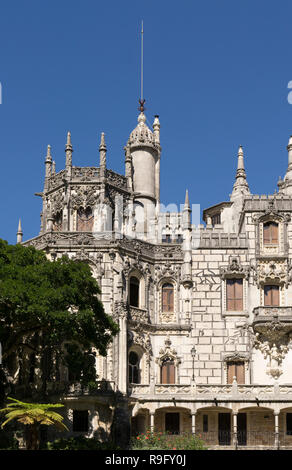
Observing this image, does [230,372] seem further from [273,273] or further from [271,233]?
[271,233]

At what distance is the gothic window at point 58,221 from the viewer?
57.4 meters

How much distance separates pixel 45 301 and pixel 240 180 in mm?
30206

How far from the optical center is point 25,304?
39812 millimetres

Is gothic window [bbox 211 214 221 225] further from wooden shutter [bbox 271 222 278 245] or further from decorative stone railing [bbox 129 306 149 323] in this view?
decorative stone railing [bbox 129 306 149 323]

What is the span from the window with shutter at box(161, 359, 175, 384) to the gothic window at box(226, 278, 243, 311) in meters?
5.62

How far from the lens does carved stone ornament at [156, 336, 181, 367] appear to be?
52.0 metres

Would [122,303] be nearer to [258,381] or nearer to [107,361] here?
[107,361]

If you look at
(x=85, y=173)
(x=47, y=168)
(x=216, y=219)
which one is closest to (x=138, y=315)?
(x=85, y=173)

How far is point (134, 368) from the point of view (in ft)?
168

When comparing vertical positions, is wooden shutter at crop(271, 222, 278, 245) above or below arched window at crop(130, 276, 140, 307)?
above

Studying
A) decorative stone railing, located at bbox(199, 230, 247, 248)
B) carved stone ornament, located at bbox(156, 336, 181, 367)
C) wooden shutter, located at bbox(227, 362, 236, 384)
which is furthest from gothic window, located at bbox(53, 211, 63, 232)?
wooden shutter, located at bbox(227, 362, 236, 384)

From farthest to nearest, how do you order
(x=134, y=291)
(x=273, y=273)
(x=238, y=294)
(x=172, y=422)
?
(x=238, y=294) < (x=273, y=273) < (x=134, y=291) < (x=172, y=422)

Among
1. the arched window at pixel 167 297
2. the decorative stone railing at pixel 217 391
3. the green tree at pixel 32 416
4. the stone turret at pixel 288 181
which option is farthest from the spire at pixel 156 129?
the green tree at pixel 32 416
